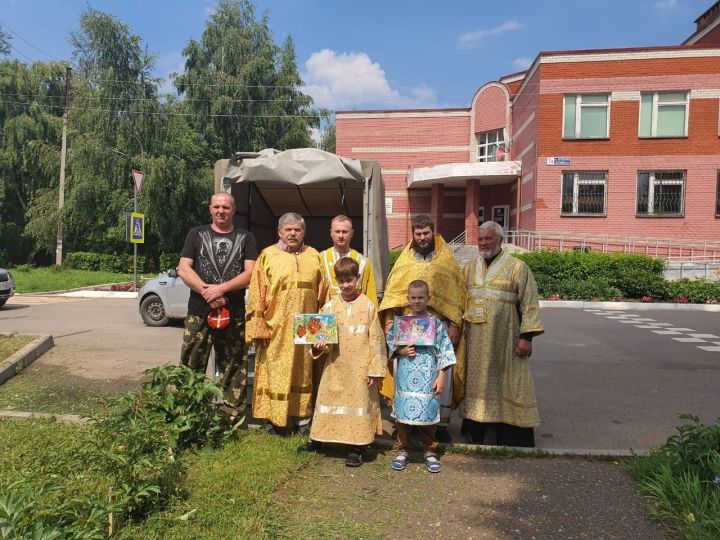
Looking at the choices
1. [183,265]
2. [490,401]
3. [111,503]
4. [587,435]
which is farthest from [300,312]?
[587,435]

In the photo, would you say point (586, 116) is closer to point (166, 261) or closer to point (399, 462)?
point (166, 261)

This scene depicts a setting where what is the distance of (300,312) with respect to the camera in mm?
4289

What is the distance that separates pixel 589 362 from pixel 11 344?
8.74 meters

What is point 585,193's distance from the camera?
2309 cm

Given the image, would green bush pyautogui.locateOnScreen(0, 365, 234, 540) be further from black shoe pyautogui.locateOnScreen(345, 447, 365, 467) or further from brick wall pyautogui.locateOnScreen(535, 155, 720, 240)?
brick wall pyautogui.locateOnScreen(535, 155, 720, 240)

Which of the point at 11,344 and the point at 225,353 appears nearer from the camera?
the point at 225,353

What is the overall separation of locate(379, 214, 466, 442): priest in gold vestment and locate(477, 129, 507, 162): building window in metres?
27.0

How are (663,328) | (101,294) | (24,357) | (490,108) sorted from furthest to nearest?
(490,108) → (101,294) → (663,328) → (24,357)

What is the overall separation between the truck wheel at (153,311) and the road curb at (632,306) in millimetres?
11002

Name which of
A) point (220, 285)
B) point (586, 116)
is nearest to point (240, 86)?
point (586, 116)

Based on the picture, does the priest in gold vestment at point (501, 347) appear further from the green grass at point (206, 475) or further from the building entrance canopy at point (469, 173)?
the building entrance canopy at point (469, 173)

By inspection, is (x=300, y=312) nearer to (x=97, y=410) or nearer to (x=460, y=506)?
(x=460, y=506)

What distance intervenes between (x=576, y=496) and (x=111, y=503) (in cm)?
287

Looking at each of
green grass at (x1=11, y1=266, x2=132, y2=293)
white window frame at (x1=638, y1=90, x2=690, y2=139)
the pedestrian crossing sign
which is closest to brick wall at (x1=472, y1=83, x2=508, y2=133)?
white window frame at (x1=638, y1=90, x2=690, y2=139)
